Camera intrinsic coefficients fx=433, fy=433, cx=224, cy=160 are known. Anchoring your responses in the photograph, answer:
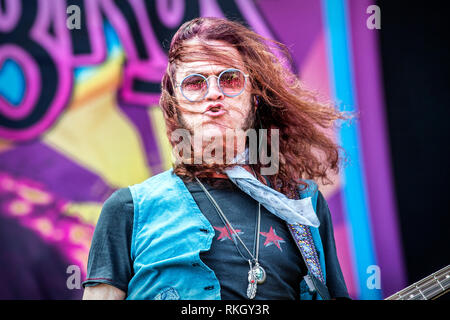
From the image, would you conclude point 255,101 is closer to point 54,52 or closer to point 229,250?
point 229,250

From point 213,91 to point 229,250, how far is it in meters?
0.60

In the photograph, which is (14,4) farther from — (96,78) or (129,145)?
(129,145)

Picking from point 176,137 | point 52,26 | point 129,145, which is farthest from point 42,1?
point 176,137

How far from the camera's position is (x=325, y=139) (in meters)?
2.15

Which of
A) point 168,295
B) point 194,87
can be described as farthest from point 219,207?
point 194,87

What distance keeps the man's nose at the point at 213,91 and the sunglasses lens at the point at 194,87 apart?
22 mm

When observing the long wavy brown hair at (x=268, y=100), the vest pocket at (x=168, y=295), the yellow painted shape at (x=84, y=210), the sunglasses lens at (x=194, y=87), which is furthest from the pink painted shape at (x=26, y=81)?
the vest pocket at (x=168, y=295)

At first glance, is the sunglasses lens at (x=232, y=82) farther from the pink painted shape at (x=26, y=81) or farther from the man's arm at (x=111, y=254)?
the pink painted shape at (x=26, y=81)

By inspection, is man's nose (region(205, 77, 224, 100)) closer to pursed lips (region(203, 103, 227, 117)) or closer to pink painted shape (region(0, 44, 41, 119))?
pursed lips (region(203, 103, 227, 117))

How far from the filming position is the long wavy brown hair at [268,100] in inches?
68.9

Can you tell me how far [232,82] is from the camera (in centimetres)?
174

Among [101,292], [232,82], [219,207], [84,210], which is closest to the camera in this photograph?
[101,292]

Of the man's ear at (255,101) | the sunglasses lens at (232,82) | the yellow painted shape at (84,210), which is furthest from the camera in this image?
the yellow painted shape at (84,210)
